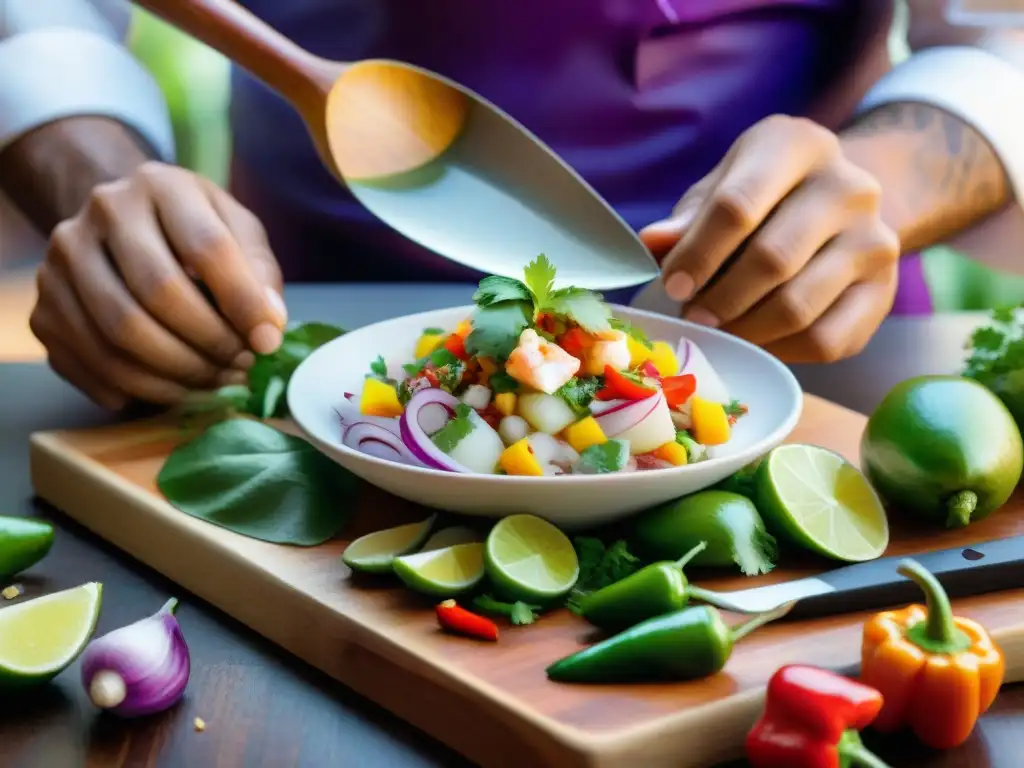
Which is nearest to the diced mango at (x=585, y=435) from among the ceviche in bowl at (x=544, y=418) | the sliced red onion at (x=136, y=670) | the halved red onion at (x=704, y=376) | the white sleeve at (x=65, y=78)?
the ceviche in bowl at (x=544, y=418)

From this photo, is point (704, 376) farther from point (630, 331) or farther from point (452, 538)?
point (452, 538)

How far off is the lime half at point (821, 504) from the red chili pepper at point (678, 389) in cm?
13

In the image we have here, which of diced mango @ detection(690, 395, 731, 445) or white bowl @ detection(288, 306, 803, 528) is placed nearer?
white bowl @ detection(288, 306, 803, 528)

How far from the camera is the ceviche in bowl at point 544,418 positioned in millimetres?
1183

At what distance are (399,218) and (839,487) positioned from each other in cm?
70

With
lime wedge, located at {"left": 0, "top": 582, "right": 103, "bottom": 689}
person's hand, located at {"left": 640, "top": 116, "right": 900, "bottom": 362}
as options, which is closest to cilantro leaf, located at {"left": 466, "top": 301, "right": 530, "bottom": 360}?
person's hand, located at {"left": 640, "top": 116, "right": 900, "bottom": 362}

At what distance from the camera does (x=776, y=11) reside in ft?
7.60

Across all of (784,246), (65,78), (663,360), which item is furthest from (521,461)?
(65,78)

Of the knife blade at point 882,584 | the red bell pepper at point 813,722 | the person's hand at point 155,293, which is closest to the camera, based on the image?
the red bell pepper at point 813,722

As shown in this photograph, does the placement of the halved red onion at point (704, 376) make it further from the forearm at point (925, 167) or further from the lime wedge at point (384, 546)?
the forearm at point (925, 167)

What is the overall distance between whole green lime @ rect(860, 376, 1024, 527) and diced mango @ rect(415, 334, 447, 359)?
521mm

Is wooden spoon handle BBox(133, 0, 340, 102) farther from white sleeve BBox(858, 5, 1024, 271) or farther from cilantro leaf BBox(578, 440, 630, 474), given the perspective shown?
white sleeve BBox(858, 5, 1024, 271)

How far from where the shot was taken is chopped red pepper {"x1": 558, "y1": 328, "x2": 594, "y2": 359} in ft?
4.28

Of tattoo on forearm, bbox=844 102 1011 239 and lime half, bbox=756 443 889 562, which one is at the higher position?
tattoo on forearm, bbox=844 102 1011 239
